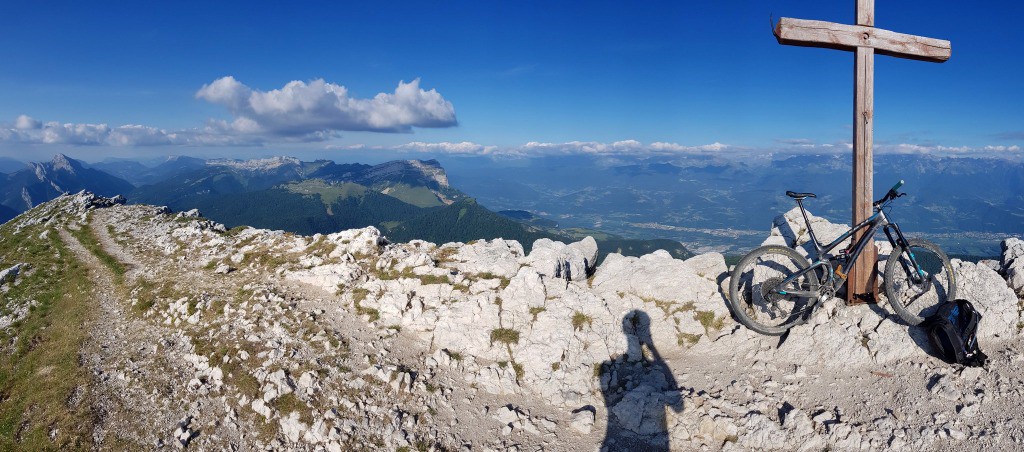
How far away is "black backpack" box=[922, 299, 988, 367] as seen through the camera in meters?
10.6

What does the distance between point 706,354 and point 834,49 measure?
9821 mm

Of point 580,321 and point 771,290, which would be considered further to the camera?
point 580,321

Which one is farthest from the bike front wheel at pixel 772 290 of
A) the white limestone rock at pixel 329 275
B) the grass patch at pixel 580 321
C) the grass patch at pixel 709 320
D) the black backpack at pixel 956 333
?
the white limestone rock at pixel 329 275

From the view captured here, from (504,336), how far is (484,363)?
1.16 metres

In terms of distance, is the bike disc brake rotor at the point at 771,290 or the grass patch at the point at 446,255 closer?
the bike disc brake rotor at the point at 771,290

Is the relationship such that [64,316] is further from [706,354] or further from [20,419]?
[706,354]

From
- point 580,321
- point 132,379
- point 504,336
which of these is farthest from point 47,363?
point 580,321

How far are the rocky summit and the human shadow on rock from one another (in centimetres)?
5

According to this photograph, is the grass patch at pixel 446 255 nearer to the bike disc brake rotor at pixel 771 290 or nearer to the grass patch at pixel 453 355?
the grass patch at pixel 453 355

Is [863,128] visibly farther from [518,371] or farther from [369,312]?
[369,312]

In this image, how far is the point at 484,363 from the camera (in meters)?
13.9

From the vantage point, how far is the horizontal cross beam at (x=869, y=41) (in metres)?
11.4

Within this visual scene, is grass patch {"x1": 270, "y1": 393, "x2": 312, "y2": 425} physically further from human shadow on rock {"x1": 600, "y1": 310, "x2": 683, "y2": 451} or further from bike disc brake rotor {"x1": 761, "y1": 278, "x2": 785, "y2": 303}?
bike disc brake rotor {"x1": 761, "y1": 278, "x2": 785, "y2": 303}

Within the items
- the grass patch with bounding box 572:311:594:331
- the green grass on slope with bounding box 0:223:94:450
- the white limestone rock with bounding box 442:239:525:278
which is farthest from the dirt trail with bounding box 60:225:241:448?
the grass patch with bounding box 572:311:594:331
